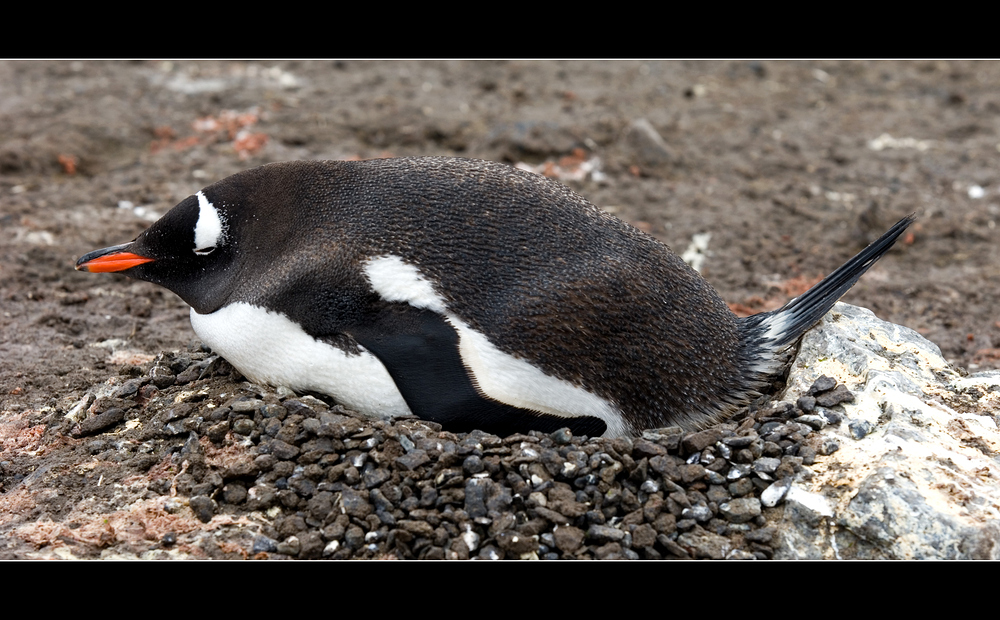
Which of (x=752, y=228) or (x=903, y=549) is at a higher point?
(x=903, y=549)

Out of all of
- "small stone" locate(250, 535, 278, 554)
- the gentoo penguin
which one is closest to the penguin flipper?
the gentoo penguin

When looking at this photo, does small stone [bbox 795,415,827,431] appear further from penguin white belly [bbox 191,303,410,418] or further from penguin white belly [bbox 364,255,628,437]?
penguin white belly [bbox 191,303,410,418]

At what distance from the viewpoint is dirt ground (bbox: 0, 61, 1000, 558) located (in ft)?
15.4

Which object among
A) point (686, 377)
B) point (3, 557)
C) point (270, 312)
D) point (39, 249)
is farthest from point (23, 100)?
point (686, 377)

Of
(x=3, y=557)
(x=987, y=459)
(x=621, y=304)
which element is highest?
(x=621, y=304)

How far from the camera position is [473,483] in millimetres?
2816

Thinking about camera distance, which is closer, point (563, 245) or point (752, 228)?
point (563, 245)

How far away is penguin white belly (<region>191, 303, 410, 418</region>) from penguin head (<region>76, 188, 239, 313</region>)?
175mm

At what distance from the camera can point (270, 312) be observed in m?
3.23

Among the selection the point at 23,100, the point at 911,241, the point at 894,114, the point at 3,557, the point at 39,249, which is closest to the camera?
the point at 3,557

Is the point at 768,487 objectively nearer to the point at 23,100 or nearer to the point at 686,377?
the point at 686,377

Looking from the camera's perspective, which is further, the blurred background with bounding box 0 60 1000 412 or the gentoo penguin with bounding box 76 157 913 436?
the blurred background with bounding box 0 60 1000 412

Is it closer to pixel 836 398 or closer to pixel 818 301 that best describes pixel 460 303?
pixel 836 398

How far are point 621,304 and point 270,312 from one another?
3.77 feet
